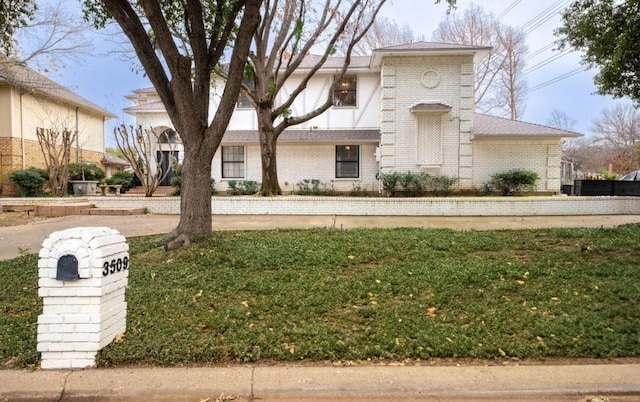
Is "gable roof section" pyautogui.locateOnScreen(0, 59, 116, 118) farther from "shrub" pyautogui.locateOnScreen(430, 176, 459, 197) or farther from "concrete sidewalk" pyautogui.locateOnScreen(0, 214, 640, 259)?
"shrub" pyautogui.locateOnScreen(430, 176, 459, 197)

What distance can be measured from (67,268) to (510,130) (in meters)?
18.2

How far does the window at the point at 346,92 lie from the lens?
1952cm

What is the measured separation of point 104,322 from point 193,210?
3.58 m

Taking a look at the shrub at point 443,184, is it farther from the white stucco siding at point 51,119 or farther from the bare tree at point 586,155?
the bare tree at point 586,155

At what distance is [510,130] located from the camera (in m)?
17.9

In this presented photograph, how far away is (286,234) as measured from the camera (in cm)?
859

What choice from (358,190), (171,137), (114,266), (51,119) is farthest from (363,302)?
(51,119)

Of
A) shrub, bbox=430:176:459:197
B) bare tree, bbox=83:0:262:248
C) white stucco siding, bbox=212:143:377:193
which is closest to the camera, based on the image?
bare tree, bbox=83:0:262:248

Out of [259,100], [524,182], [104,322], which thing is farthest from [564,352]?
[524,182]

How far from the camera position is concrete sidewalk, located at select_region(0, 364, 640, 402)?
310 cm

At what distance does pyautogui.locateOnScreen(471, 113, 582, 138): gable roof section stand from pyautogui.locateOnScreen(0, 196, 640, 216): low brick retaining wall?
5.32m

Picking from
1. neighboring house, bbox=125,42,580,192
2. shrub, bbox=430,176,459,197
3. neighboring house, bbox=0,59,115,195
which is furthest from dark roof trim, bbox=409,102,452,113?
neighboring house, bbox=0,59,115,195

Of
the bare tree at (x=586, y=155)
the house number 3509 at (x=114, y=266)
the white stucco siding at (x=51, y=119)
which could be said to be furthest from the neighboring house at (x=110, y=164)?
the bare tree at (x=586, y=155)

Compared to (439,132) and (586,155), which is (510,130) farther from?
(586,155)
